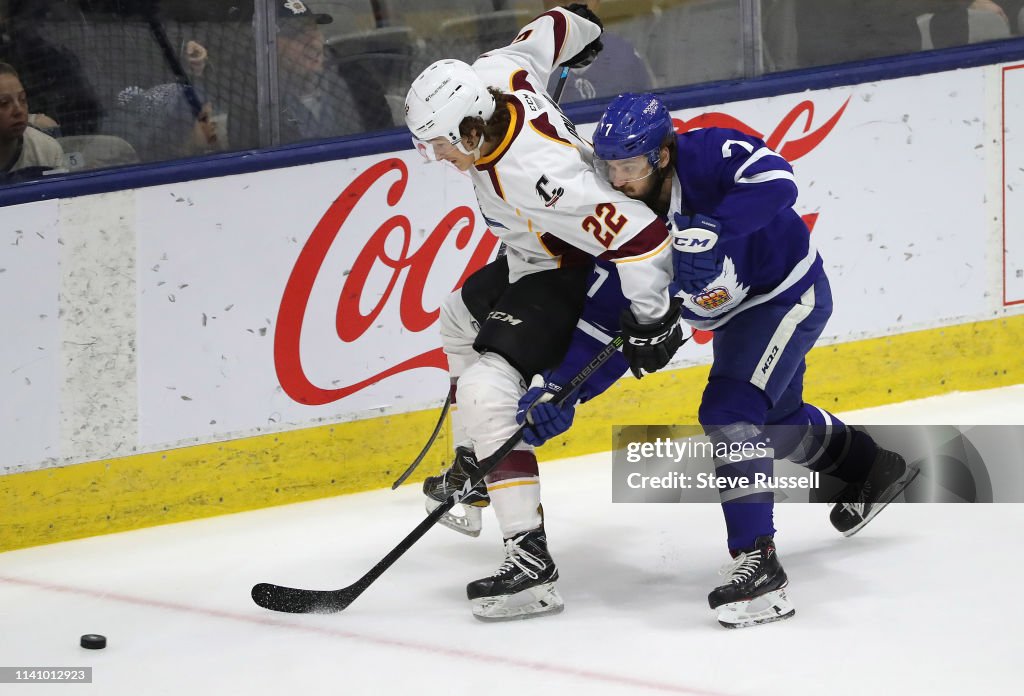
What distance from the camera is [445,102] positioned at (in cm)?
314

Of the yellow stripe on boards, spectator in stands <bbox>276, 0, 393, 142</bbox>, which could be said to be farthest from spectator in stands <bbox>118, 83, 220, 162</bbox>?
the yellow stripe on boards

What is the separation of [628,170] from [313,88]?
148cm

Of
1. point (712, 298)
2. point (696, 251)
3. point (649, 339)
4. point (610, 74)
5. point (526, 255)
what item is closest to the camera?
point (696, 251)

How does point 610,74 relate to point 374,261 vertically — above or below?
above

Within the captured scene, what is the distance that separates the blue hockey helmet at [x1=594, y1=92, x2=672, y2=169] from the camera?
3107 mm

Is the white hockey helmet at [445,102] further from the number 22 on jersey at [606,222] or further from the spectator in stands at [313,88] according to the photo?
the spectator in stands at [313,88]

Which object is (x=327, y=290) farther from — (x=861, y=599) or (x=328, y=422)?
(x=861, y=599)

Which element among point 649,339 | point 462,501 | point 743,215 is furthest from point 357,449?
point 743,215

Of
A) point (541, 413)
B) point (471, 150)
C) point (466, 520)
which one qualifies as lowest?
point (466, 520)

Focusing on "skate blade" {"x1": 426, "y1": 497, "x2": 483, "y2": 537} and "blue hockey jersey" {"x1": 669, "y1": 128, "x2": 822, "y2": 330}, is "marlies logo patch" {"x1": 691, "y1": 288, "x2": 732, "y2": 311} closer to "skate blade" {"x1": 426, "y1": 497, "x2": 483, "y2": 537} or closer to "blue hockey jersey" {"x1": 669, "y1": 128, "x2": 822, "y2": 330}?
"blue hockey jersey" {"x1": 669, "y1": 128, "x2": 822, "y2": 330}

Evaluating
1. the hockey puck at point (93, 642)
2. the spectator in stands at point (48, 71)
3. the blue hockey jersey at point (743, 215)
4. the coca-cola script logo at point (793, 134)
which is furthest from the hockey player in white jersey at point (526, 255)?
the coca-cola script logo at point (793, 134)

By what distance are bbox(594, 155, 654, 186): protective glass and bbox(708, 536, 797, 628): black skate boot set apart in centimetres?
83

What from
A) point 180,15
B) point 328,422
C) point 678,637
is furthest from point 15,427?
point 678,637

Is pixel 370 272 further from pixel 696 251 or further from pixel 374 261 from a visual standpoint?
pixel 696 251
